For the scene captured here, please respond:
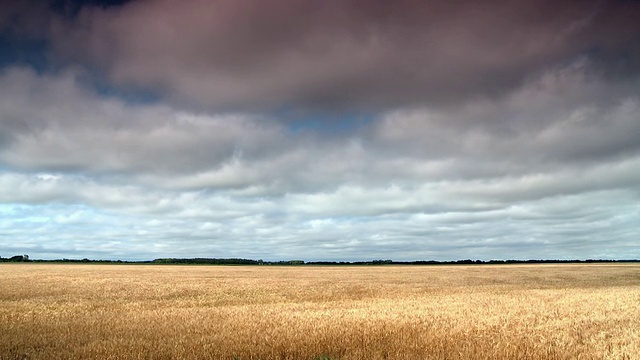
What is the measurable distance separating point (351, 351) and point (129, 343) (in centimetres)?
643

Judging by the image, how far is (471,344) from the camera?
13695 mm

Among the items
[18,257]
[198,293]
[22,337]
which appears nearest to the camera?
[22,337]

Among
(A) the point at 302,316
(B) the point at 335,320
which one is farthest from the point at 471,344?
(A) the point at 302,316

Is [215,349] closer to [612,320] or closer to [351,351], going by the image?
[351,351]

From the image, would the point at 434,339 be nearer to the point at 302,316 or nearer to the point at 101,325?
the point at 302,316

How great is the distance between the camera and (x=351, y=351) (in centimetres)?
1314

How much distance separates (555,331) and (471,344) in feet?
14.9

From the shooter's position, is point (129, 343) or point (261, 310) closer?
point (129, 343)

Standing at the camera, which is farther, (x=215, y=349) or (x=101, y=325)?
(x=101, y=325)

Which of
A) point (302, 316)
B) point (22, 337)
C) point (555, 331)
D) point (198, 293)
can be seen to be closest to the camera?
point (22, 337)

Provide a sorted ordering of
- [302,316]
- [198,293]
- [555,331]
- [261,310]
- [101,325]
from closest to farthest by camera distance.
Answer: [555,331] < [101,325] < [302,316] < [261,310] < [198,293]

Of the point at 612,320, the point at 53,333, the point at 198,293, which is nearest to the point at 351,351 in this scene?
the point at 53,333

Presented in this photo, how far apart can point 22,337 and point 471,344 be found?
1370 cm

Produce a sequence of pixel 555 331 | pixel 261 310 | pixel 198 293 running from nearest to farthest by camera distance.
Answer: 1. pixel 555 331
2. pixel 261 310
3. pixel 198 293
